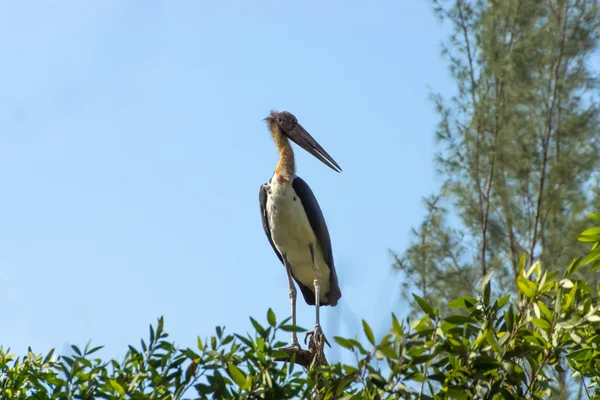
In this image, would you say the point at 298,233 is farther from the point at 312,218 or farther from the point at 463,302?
the point at 463,302

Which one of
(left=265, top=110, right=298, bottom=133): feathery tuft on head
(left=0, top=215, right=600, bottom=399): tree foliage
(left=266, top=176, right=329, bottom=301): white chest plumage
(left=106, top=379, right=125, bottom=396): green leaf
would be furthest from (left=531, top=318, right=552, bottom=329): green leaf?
(left=265, top=110, right=298, bottom=133): feathery tuft on head

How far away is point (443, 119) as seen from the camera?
12.8 meters

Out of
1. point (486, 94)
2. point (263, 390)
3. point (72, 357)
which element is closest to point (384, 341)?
point (263, 390)

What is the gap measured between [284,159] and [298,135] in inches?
21.5

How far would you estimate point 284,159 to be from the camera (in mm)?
7578

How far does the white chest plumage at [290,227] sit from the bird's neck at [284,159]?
0.08 meters

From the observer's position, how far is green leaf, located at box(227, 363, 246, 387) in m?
2.91

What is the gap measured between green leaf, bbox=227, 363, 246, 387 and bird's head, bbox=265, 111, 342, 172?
16.9 ft

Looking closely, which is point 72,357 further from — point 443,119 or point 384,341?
point 443,119

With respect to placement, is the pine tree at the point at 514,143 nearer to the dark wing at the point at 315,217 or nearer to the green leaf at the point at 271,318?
the dark wing at the point at 315,217

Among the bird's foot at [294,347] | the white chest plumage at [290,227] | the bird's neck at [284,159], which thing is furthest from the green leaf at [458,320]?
the bird's neck at [284,159]

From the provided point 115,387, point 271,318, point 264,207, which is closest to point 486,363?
point 271,318

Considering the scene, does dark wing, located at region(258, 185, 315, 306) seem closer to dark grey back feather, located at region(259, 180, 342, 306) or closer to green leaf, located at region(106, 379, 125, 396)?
dark grey back feather, located at region(259, 180, 342, 306)

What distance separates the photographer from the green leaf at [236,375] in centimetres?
291
